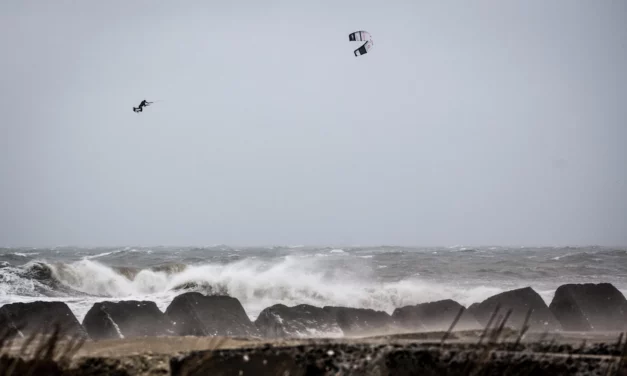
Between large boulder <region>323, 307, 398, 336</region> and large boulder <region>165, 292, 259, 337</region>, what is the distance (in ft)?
4.63

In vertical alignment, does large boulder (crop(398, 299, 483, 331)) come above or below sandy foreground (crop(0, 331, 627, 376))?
below

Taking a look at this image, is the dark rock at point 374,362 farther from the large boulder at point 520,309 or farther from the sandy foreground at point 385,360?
the large boulder at point 520,309

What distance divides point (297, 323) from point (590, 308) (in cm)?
498

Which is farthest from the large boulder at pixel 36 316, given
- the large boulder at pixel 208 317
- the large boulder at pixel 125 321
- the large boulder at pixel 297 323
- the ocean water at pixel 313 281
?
the ocean water at pixel 313 281

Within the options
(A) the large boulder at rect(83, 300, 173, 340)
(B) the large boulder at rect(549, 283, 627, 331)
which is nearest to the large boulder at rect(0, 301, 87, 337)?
(A) the large boulder at rect(83, 300, 173, 340)

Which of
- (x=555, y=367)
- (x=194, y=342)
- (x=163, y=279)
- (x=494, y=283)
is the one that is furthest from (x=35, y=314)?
(x=494, y=283)

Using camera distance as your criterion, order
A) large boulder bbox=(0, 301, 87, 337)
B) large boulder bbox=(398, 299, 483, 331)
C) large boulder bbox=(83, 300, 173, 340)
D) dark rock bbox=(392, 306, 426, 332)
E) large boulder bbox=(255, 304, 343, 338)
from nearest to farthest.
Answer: large boulder bbox=(0, 301, 87, 337) → large boulder bbox=(83, 300, 173, 340) → large boulder bbox=(255, 304, 343, 338) → dark rock bbox=(392, 306, 426, 332) → large boulder bbox=(398, 299, 483, 331)

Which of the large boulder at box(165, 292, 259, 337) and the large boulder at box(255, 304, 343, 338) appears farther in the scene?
the large boulder at box(255, 304, 343, 338)

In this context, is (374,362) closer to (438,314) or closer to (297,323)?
(297,323)

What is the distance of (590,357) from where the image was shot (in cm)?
259

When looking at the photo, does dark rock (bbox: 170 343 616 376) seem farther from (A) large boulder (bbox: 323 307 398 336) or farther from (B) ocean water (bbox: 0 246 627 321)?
(B) ocean water (bbox: 0 246 627 321)

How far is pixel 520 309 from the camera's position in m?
8.85

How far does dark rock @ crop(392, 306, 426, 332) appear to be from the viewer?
8719mm

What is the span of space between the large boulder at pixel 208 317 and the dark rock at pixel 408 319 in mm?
2357
